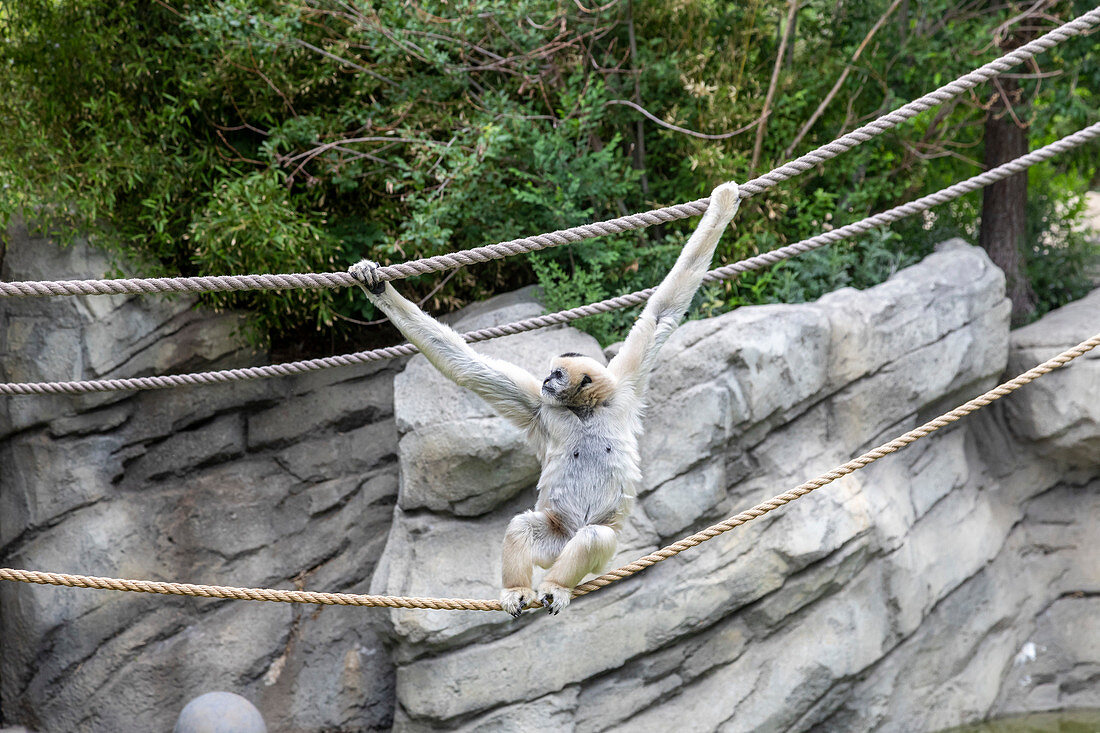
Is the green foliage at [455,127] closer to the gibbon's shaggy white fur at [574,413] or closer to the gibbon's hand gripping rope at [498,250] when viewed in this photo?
the gibbon's shaggy white fur at [574,413]

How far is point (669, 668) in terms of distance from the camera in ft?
19.7

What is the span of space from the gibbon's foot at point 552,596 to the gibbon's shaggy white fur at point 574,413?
0.02 m

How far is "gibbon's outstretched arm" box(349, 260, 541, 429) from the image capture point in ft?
12.3

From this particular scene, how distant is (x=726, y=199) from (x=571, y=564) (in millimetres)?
1741

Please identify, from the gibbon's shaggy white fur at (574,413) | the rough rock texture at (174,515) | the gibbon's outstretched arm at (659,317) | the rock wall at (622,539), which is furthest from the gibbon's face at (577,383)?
the rough rock texture at (174,515)

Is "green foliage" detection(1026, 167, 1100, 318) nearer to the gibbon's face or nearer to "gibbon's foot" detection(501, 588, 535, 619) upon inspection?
the gibbon's face

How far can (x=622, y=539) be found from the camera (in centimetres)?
582

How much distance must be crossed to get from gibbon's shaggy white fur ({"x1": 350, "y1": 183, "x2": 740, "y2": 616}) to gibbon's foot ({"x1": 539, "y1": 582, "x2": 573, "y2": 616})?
0.02 metres

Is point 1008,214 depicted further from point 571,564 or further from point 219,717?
point 219,717

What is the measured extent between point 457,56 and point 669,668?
5.00 m

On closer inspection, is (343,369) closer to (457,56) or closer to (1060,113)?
(457,56)

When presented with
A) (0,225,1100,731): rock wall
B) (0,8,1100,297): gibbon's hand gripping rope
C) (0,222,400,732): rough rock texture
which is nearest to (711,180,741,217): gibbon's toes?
(0,8,1100,297): gibbon's hand gripping rope

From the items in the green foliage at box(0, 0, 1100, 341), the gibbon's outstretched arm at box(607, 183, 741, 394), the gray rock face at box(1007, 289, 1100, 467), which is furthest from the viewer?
the gray rock face at box(1007, 289, 1100, 467)

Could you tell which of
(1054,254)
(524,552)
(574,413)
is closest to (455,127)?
(574,413)
